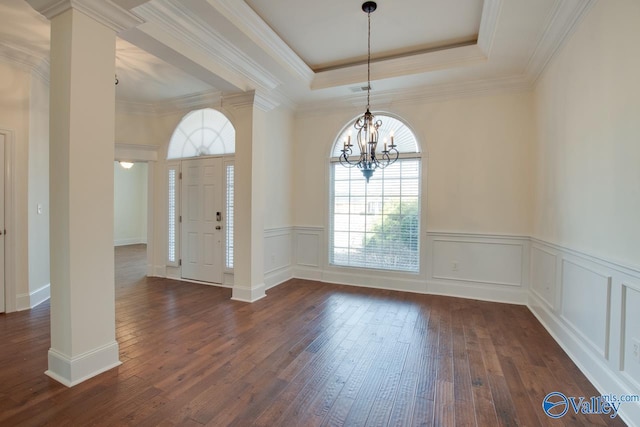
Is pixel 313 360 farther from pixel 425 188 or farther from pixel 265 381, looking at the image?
pixel 425 188

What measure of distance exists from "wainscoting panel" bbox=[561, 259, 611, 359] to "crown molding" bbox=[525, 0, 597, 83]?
214cm

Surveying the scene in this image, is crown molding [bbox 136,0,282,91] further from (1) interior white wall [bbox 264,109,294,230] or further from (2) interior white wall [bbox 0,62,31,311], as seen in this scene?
(2) interior white wall [bbox 0,62,31,311]

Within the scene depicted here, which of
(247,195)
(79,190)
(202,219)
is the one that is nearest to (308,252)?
(247,195)

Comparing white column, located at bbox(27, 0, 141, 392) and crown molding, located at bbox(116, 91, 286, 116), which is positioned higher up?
crown molding, located at bbox(116, 91, 286, 116)

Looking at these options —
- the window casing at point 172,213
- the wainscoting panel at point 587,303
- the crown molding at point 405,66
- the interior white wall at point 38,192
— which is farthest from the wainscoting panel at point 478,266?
the interior white wall at point 38,192

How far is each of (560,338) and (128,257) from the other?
8.37 metres

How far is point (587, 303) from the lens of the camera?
253cm

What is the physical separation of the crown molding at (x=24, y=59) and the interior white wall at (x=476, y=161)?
14.3 feet

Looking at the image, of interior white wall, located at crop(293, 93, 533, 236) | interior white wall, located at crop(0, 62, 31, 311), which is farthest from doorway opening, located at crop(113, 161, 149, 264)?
interior white wall, located at crop(293, 93, 533, 236)

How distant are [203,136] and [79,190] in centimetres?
316

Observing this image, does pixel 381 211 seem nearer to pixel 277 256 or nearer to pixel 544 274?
pixel 277 256

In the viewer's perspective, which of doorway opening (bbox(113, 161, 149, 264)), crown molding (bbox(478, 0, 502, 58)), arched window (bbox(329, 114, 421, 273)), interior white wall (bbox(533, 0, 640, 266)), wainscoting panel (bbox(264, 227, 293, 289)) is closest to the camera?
interior white wall (bbox(533, 0, 640, 266))

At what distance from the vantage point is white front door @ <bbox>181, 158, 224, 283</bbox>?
4.98 metres

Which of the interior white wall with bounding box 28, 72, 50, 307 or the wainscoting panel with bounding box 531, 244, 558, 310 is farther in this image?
the interior white wall with bounding box 28, 72, 50, 307
